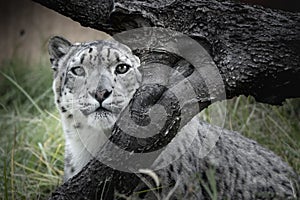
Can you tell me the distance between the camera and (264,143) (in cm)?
489

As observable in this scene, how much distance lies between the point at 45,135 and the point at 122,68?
1.96 metres

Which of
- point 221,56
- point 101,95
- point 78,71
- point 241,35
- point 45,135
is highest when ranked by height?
point 241,35

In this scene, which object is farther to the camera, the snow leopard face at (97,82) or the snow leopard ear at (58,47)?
the snow leopard ear at (58,47)

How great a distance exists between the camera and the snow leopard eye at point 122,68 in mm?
3662

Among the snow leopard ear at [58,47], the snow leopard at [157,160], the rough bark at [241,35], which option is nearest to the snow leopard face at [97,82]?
the snow leopard at [157,160]

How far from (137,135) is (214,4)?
77 cm

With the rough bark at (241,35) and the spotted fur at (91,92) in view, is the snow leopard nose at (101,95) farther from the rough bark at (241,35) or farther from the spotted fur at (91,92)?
the rough bark at (241,35)

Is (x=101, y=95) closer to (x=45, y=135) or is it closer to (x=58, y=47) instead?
(x=58, y=47)

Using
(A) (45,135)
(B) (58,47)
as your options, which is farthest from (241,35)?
(A) (45,135)

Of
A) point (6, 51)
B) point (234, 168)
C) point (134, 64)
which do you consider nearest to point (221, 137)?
point (234, 168)

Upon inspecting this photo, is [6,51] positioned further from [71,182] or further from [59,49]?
[71,182]

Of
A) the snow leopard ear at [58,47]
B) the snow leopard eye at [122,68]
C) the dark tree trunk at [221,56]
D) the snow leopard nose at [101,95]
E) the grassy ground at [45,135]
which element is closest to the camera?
the dark tree trunk at [221,56]

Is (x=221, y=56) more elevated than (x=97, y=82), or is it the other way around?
(x=221, y=56)

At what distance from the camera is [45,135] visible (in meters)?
5.46
